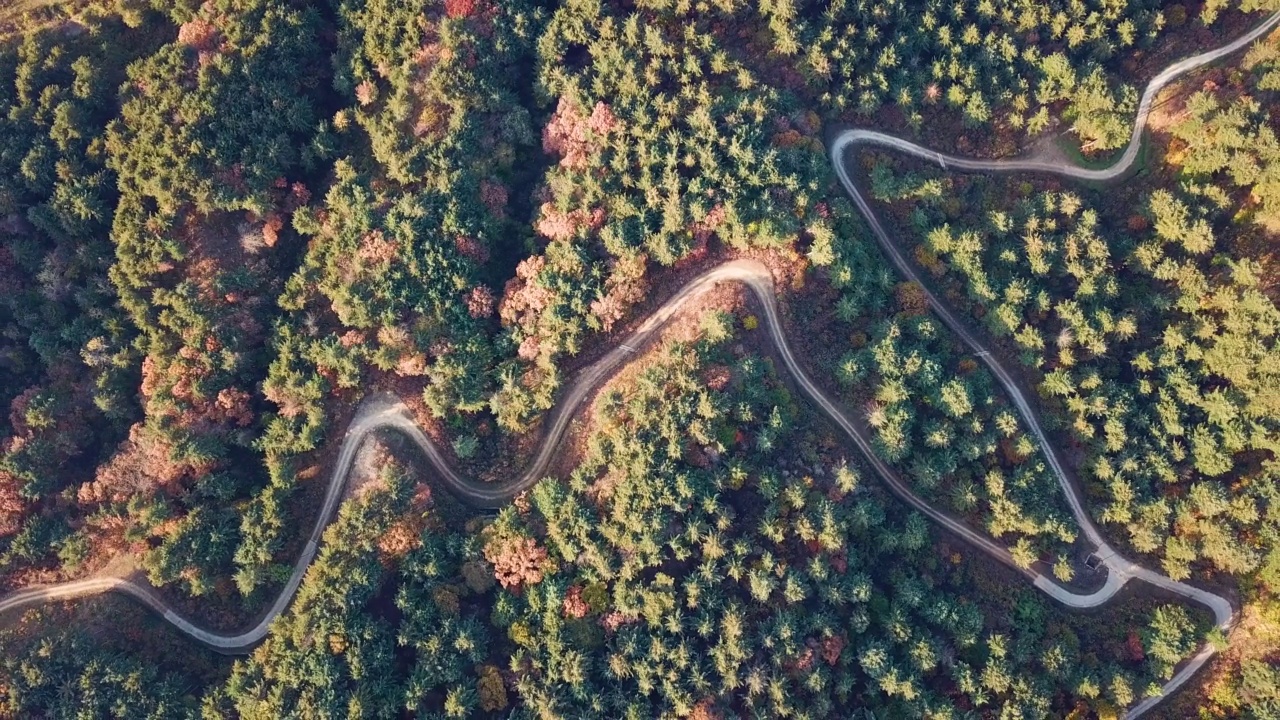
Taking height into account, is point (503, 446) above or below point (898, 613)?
above

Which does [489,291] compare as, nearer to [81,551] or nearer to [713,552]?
[713,552]

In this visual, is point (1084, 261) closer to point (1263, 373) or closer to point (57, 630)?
point (1263, 373)

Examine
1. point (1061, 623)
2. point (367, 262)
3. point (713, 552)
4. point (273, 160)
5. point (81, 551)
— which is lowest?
point (81, 551)

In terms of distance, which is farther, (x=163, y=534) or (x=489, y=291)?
(x=489, y=291)

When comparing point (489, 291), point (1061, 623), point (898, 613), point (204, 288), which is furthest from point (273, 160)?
point (1061, 623)

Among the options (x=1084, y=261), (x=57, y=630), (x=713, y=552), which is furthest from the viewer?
(x=1084, y=261)

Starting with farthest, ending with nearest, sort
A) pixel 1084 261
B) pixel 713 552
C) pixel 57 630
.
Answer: pixel 1084 261
pixel 57 630
pixel 713 552

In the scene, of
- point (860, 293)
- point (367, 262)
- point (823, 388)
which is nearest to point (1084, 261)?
point (860, 293)
